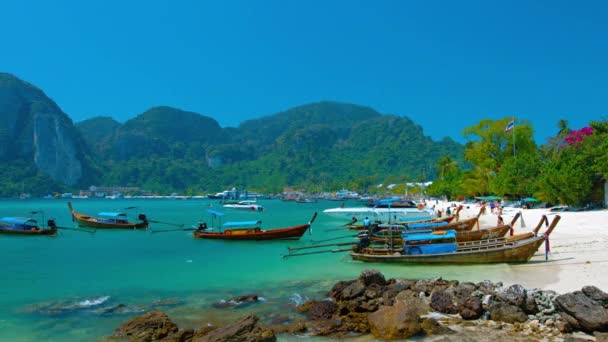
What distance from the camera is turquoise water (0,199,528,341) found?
13.4 metres

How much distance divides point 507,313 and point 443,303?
5.73ft

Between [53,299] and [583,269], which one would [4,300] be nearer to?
[53,299]

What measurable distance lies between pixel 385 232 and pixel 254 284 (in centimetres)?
1321

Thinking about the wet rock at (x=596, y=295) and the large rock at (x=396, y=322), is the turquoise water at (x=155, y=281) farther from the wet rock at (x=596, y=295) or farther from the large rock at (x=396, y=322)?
the wet rock at (x=596, y=295)

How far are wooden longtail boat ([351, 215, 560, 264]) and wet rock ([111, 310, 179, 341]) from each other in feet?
40.3

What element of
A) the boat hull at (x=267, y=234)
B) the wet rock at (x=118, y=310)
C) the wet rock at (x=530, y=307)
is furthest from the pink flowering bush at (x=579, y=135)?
the wet rock at (x=118, y=310)

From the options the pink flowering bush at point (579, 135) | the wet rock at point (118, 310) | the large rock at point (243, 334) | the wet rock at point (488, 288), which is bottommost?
the wet rock at point (118, 310)

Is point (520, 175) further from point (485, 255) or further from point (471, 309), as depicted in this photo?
point (471, 309)

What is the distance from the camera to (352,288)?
1370cm

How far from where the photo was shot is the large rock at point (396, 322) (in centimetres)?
1046

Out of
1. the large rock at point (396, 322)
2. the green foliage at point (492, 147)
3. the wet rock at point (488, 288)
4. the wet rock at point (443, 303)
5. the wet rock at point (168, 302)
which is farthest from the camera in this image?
the green foliage at point (492, 147)

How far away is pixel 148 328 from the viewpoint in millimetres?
11227

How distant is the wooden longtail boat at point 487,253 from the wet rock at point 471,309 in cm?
805

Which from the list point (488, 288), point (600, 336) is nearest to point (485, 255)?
point (488, 288)
